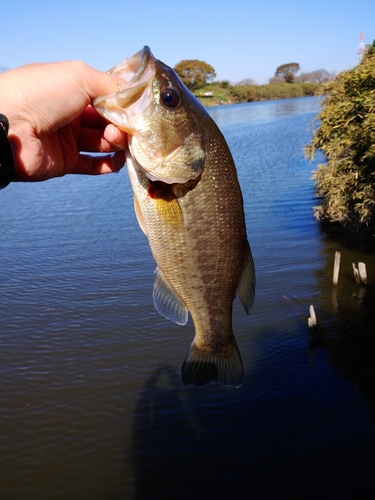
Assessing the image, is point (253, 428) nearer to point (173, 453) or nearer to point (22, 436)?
point (173, 453)

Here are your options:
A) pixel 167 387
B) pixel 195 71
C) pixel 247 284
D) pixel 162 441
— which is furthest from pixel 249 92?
pixel 247 284

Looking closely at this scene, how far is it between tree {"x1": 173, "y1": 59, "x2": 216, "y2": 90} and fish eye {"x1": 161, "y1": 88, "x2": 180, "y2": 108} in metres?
94.0

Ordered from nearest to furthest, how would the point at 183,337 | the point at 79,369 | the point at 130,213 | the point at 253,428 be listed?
the point at 253,428 < the point at 79,369 < the point at 183,337 < the point at 130,213

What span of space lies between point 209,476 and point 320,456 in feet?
6.42

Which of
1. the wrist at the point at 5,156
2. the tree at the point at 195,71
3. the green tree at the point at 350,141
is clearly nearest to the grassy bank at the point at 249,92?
the tree at the point at 195,71

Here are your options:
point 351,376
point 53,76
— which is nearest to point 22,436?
point 351,376

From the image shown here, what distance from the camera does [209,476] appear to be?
8.05 m

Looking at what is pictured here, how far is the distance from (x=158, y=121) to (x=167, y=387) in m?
8.44

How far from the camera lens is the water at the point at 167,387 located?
812 cm

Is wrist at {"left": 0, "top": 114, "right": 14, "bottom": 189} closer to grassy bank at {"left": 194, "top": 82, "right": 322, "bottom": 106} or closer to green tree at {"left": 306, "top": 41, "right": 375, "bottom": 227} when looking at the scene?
green tree at {"left": 306, "top": 41, "right": 375, "bottom": 227}

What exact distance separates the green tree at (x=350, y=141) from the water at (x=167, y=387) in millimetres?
2189

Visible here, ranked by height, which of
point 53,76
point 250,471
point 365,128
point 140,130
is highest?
point 53,76

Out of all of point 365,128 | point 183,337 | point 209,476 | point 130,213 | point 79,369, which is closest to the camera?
point 209,476

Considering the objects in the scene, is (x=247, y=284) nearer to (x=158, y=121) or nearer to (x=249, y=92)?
(x=158, y=121)
